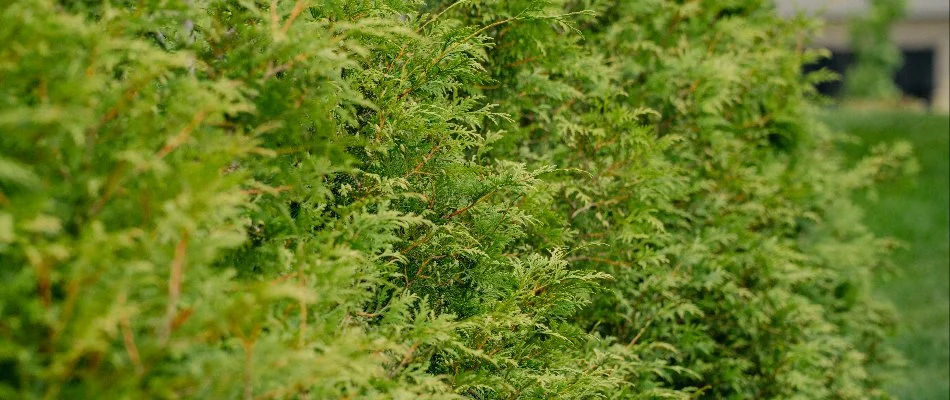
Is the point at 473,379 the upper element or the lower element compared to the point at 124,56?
lower

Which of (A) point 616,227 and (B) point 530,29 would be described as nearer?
(B) point 530,29

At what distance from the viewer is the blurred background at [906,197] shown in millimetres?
8953

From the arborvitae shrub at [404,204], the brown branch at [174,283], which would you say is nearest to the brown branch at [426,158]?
the arborvitae shrub at [404,204]

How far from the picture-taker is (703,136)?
5.30 metres

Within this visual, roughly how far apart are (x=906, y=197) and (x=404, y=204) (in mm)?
13362

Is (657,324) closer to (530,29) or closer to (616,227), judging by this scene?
(616,227)

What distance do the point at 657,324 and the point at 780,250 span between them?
1186mm

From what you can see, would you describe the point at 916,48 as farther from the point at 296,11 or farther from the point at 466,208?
the point at 296,11

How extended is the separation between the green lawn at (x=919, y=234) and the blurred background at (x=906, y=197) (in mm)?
13

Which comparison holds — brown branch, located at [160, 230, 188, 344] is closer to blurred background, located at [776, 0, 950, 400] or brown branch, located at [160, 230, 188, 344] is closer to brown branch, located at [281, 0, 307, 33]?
brown branch, located at [281, 0, 307, 33]

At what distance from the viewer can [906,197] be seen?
13906mm

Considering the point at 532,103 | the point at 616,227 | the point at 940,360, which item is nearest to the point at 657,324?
the point at 616,227

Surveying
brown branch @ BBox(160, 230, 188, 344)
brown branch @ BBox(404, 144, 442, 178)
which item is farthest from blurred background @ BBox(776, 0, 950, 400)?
brown branch @ BBox(160, 230, 188, 344)

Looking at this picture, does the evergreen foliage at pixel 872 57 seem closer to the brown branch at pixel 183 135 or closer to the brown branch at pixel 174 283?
the brown branch at pixel 183 135
